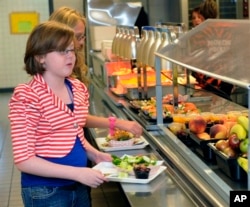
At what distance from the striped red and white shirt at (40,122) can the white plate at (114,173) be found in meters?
0.20

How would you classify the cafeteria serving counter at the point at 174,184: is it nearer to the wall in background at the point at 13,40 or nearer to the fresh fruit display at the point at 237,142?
the fresh fruit display at the point at 237,142

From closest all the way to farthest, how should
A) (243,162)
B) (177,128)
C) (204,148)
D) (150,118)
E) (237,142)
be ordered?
1. (243,162)
2. (237,142)
3. (204,148)
4. (177,128)
5. (150,118)

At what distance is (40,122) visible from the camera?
6.69 feet

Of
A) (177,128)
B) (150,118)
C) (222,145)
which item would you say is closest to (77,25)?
(150,118)

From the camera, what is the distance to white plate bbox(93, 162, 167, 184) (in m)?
2.13

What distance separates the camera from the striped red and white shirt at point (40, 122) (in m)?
1.97

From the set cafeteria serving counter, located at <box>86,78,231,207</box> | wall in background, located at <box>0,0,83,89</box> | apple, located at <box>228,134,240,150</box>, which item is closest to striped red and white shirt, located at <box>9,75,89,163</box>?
cafeteria serving counter, located at <box>86,78,231,207</box>

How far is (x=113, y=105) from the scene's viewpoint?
379cm

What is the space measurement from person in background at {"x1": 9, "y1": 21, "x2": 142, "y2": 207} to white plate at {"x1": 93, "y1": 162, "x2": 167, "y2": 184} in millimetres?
108

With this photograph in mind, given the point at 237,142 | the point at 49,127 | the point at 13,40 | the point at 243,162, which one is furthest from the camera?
the point at 13,40

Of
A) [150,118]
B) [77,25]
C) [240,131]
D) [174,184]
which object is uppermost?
[77,25]

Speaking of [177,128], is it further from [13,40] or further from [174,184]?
[13,40]

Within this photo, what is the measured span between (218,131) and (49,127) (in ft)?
2.44

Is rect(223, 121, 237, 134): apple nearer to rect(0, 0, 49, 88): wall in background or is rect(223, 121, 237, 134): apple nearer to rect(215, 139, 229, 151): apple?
rect(215, 139, 229, 151): apple
